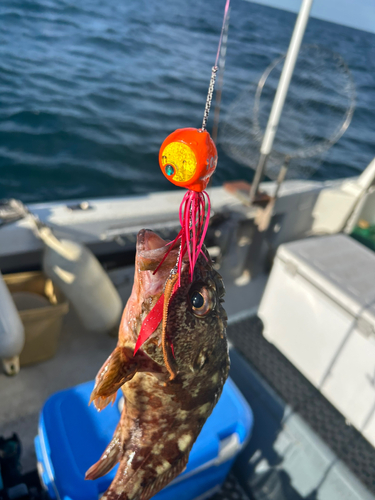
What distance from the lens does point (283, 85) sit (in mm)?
4887

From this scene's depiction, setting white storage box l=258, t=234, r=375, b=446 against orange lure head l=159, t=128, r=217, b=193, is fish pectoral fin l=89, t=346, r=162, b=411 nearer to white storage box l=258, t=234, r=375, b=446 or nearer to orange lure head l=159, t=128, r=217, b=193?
orange lure head l=159, t=128, r=217, b=193

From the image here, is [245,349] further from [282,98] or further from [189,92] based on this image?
[189,92]

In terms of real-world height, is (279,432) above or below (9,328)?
above

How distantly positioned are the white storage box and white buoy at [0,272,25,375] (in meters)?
2.67

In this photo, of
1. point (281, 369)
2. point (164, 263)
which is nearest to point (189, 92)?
point (281, 369)

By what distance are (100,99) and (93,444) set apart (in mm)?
16384

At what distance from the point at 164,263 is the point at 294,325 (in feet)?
8.91

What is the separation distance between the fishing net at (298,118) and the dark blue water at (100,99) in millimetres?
1459

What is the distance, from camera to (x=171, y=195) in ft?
19.0

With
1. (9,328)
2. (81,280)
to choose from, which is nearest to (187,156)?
(9,328)

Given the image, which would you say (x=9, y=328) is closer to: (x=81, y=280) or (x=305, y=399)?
(x=81, y=280)

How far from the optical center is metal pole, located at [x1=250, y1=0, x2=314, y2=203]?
14.4 feet

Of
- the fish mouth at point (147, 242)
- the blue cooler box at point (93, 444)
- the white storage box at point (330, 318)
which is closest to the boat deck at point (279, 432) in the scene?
the white storage box at point (330, 318)

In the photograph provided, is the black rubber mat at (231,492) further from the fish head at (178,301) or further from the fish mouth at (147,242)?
the fish mouth at (147,242)
